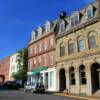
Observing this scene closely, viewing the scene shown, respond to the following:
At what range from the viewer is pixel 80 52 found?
36.0 meters

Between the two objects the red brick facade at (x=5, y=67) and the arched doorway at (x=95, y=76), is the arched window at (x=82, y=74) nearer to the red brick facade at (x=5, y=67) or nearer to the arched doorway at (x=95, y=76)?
the arched doorway at (x=95, y=76)

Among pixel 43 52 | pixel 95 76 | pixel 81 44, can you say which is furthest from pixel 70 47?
pixel 43 52

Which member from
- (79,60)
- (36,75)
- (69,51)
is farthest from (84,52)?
(36,75)

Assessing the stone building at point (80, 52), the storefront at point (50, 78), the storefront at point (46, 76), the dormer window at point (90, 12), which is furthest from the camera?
the storefront at point (46, 76)

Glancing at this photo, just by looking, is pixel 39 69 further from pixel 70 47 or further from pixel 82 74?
pixel 82 74

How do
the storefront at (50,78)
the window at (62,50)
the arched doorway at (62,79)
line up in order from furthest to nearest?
the storefront at (50,78) → the arched doorway at (62,79) → the window at (62,50)

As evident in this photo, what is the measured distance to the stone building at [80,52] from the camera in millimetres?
33375

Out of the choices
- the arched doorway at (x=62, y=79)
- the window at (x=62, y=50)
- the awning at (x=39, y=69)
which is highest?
the window at (x=62, y=50)

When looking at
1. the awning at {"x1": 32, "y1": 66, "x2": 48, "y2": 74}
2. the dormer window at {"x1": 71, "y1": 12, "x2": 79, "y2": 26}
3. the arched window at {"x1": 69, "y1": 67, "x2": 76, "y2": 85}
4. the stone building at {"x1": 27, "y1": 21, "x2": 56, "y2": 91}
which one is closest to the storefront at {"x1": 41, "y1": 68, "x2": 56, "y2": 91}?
the stone building at {"x1": 27, "y1": 21, "x2": 56, "y2": 91}

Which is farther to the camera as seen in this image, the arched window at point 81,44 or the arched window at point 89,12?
the arched window at point 81,44

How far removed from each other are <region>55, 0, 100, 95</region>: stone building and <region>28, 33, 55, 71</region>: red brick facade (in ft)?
11.2

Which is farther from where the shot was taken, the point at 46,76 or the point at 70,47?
the point at 46,76

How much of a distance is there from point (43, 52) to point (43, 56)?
0.85m

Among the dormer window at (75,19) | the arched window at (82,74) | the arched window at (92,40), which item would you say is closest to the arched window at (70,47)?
the dormer window at (75,19)
